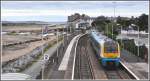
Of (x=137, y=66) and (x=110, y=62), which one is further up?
(x=110, y=62)

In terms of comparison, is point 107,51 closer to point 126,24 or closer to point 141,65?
point 141,65

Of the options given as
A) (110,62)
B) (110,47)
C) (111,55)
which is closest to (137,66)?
(111,55)

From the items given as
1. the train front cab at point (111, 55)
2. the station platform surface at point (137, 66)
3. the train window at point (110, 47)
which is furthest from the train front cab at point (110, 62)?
the station platform surface at point (137, 66)

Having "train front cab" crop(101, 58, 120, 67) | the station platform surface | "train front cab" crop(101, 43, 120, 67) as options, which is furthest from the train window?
the station platform surface

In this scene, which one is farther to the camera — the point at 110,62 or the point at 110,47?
the point at 110,47

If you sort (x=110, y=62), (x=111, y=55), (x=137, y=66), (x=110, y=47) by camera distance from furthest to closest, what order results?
1. (x=137, y=66)
2. (x=110, y=47)
3. (x=111, y=55)
4. (x=110, y=62)

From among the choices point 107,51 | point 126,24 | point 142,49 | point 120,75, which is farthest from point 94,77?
point 126,24

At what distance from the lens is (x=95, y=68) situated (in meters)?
33.1

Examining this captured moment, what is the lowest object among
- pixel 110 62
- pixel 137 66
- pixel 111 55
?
pixel 137 66

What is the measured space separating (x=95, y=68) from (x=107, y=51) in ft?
7.08

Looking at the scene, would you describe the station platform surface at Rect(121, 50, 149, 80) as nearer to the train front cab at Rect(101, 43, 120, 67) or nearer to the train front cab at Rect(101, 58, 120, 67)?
the train front cab at Rect(101, 58, 120, 67)

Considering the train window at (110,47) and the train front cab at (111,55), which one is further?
the train window at (110,47)

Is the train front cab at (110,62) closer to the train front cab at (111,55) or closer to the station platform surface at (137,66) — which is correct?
the train front cab at (111,55)

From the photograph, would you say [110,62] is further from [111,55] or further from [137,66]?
[137,66]
